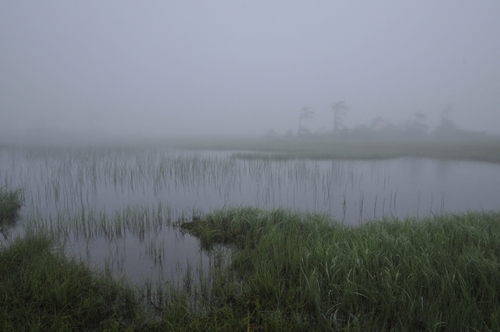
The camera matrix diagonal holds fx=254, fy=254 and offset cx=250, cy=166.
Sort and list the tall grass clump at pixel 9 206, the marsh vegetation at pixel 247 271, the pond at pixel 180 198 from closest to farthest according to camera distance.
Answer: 1. the marsh vegetation at pixel 247 271
2. the pond at pixel 180 198
3. the tall grass clump at pixel 9 206

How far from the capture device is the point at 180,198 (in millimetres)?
9164

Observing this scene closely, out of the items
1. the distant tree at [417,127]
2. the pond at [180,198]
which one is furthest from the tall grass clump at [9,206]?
the distant tree at [417,127]

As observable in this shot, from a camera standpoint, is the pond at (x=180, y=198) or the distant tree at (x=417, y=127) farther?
the distant tree at (x=417, y=127)

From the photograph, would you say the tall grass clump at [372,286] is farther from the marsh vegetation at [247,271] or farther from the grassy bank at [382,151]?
the grassy bank at [382,151]

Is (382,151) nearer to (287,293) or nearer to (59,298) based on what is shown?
(287,293)

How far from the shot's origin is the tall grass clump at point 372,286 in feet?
8.46

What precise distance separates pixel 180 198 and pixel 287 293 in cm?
683

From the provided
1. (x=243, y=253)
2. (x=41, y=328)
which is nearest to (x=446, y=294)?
(x=243, y=253)

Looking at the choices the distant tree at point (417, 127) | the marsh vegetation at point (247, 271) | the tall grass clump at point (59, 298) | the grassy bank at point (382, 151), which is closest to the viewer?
the tall grass clump at point (59, 298)

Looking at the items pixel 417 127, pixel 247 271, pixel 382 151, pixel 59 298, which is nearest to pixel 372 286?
pixel 247 271

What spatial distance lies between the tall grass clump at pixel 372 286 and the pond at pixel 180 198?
122cm

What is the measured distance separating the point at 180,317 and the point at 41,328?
1307 millimetres

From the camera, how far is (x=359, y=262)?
3281mm

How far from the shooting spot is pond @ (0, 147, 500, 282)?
4.92 meters
